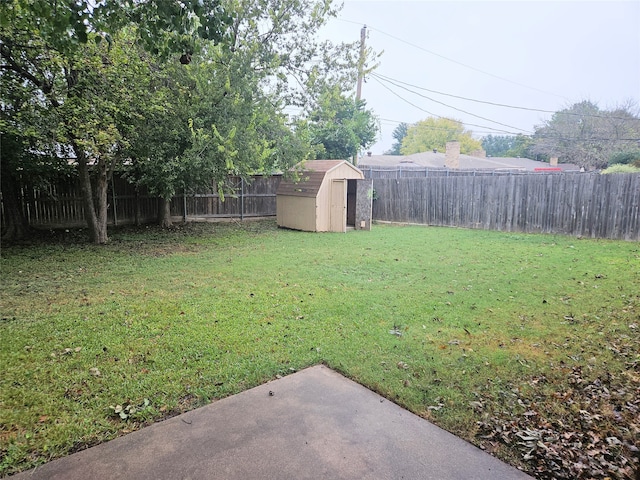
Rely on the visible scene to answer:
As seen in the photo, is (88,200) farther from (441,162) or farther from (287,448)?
(441,162)

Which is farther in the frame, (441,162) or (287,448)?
(441,162)

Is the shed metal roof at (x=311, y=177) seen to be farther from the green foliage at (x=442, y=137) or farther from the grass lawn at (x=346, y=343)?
the green foliage at (x=442, y=137)

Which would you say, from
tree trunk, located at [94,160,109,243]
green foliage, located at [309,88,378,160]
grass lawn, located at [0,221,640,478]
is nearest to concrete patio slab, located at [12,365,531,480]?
grass lawn, located at [0,221,640,478]

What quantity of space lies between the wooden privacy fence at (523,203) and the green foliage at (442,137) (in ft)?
140

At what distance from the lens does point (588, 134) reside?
36500 mm

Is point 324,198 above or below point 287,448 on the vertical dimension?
Answer: above

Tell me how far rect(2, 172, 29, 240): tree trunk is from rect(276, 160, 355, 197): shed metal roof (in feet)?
25.9

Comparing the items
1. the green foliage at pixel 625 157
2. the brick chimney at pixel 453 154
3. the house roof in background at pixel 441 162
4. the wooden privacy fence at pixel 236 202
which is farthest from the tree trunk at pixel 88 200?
the brick chimney at pixel 453 154

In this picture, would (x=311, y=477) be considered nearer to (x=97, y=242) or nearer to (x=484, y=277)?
(x=484, y=277)

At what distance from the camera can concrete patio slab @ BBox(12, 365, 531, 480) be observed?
2.26 m

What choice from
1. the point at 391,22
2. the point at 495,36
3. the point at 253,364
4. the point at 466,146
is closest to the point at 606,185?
the point at 253,364

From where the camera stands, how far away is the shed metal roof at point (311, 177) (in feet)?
42.2

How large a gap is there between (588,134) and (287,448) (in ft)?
144

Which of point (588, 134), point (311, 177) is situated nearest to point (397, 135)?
point (588, 134)
